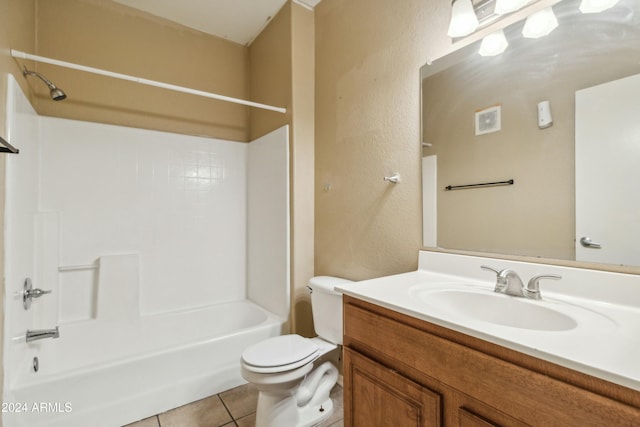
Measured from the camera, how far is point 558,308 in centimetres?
84

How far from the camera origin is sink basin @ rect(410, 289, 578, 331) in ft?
2.74

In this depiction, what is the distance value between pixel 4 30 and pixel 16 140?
A: 0.47 metres

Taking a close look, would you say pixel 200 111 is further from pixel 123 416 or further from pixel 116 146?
pixel 123 416

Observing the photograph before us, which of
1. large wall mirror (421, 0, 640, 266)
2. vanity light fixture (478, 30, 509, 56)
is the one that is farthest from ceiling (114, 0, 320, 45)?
large wall mirror (421, 0, 640, 266)

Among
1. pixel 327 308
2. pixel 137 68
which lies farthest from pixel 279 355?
pixel 137 68

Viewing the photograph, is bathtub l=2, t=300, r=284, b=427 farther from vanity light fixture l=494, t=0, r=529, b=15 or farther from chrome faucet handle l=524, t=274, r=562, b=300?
vanity light fixture l=494, t=0, r=529, b=15

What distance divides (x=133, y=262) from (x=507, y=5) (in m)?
2.60

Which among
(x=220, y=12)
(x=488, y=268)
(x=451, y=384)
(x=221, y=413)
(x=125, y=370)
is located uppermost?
(x=220, y=12)

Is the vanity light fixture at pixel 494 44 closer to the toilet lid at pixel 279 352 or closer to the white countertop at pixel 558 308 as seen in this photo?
the white countertop at pixel 558 308

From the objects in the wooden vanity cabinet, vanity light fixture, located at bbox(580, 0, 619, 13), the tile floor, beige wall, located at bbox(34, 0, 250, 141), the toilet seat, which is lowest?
the tile floor

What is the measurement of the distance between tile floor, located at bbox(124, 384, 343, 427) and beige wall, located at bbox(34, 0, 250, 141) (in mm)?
1983

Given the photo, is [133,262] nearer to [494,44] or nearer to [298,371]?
[298,371]

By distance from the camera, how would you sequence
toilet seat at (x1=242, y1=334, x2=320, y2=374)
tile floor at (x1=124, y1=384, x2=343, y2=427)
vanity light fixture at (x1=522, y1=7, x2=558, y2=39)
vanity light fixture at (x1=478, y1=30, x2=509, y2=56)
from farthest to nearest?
1. tile floor at (x1=124, y1=384, x2=343, y2=427)
2. toilet seat at (x1=242, y1=334, x2=320, y2=374)
3. vanity light fixture at (x1=478, y1=30, x2=509, y2=56)
4. vanity light fixture at (x1=522, y1=7, x2=558, y2=39)

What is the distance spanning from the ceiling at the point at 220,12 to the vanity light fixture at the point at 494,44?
1.39 metres
